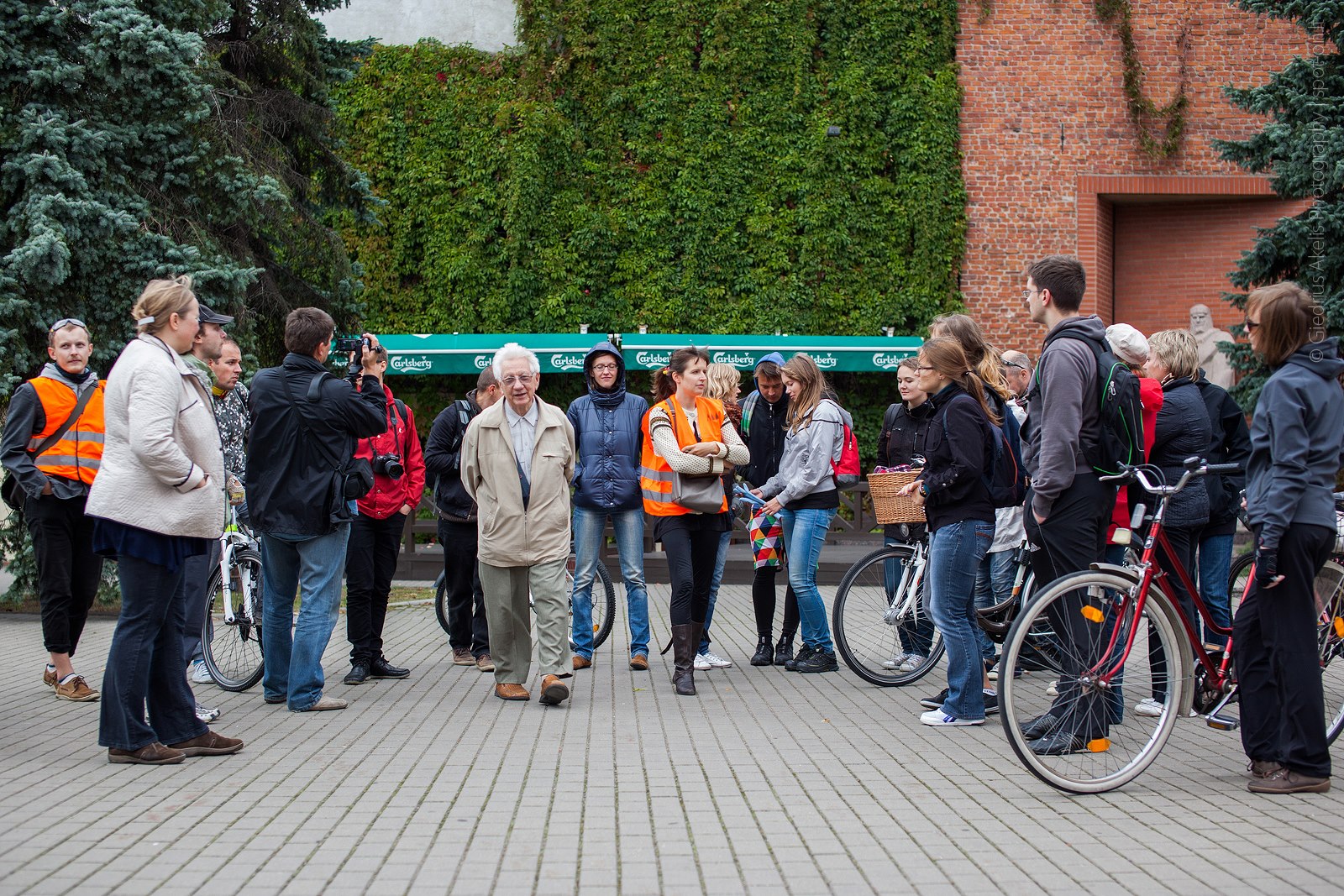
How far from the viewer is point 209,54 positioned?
13.3m

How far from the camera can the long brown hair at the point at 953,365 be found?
6.93 meters

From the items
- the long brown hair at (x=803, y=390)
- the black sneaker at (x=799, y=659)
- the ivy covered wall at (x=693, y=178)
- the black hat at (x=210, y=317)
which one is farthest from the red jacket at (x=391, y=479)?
the ivy covered wall at (x=693, y=178)

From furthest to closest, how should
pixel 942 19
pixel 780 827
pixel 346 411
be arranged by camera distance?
pixel 942 19
pixel 346 411
pixel 780 827

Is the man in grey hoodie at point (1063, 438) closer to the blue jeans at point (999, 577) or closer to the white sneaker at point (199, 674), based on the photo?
the blue jeans at point (999, 577)

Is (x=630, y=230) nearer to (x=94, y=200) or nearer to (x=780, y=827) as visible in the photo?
(x=94, y=200)

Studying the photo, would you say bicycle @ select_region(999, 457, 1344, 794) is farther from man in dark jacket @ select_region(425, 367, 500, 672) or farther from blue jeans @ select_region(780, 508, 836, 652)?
man in dark jacket @ select_region(425, 367, 500, 672)

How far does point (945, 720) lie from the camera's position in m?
6.88

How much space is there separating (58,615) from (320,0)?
34.0 ft

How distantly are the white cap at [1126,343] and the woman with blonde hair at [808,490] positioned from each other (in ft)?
6.94

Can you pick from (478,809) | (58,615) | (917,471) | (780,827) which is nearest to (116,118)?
(58,615)

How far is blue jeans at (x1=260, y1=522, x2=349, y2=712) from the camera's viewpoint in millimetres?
7203

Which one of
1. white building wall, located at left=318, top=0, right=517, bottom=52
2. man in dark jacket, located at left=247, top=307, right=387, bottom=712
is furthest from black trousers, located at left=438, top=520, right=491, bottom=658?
white building wall, located at left=318, top=0, right=517, bottom=52

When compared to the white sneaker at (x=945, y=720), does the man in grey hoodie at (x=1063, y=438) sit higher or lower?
higher

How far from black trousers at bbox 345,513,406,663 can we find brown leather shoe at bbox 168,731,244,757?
2161 millimetres
